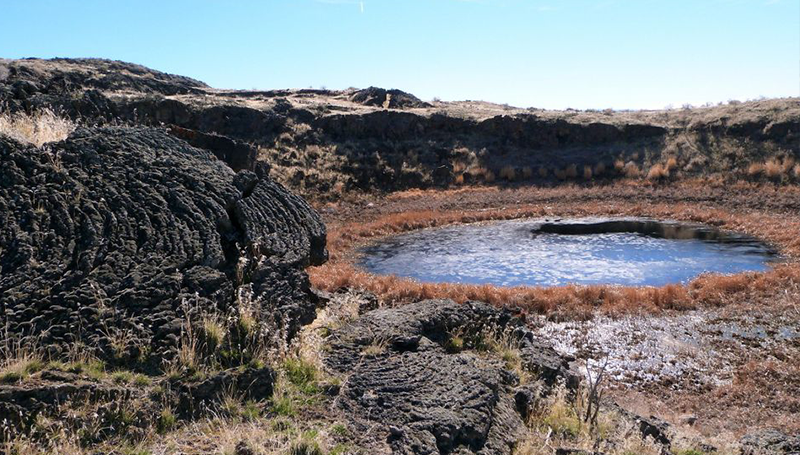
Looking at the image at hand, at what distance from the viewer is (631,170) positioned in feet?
112

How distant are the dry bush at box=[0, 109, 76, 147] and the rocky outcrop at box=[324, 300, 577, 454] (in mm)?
4895

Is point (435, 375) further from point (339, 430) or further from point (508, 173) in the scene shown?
point (508, 173)

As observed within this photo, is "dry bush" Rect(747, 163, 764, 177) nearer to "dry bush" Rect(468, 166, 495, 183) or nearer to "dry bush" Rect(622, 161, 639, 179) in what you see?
"dry bush" Rect(622, 161, 639, 179)

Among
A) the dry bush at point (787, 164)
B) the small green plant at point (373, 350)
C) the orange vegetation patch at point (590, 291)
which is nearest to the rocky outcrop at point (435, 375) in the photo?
the small green plant at point (373, 350)

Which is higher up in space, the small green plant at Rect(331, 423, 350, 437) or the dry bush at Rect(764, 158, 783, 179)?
the small green plant at Rect(331, 423, 350, 437)

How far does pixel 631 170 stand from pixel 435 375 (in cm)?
3062

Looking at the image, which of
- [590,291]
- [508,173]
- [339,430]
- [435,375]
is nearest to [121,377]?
[339,430]

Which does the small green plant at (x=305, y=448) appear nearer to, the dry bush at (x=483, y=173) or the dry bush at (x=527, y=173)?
the dry bush at (x=483, y=173)

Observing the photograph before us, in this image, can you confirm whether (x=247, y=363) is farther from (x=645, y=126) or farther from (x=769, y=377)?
(x=645, y=126)

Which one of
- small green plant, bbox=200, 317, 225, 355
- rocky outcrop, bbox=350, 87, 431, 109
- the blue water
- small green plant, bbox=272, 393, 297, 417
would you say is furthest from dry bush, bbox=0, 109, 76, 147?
rocky outcrop, bbox=350, 87, 431, 109

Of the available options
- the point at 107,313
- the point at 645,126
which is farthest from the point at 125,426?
the point at 645,126

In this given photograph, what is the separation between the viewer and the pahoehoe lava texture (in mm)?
6066

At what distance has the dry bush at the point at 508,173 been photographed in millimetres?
35562

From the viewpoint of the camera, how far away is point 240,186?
8641 millimetres
